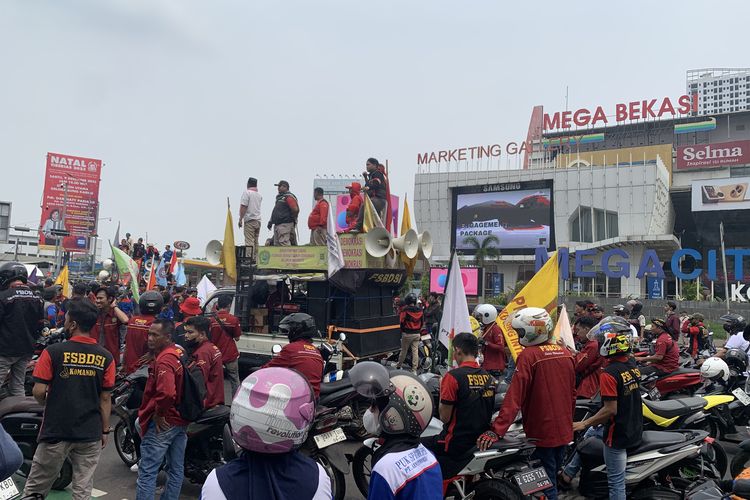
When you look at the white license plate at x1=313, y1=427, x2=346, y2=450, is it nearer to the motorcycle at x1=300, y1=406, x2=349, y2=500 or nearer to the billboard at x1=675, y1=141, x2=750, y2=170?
the motorcycle at x1=300, y1=406, x2=349, y2=500

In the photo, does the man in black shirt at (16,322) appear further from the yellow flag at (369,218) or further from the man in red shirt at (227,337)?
the yellow flag at (369,218)

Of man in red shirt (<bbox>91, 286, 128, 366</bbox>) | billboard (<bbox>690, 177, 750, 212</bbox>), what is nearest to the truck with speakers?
man in red shirt (<bbox>91, 286, 128, 366</bbox>)

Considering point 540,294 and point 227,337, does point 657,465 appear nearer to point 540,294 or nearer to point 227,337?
point 540,294

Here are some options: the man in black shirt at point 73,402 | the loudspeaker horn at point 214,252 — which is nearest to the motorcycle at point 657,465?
the man in black shirt at point 73,402

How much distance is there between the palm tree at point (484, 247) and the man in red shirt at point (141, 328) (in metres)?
42.8

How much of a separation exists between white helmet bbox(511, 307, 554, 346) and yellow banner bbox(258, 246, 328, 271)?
5.52 m

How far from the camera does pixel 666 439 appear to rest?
4.29 meters

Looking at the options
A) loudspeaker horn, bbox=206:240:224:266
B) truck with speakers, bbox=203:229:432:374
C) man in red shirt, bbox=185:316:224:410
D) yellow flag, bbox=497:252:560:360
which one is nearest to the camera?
man in red shirt, bbox=185:316:224:410

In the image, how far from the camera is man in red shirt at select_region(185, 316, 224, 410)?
5137 millimetres

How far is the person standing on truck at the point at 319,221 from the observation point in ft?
32.1

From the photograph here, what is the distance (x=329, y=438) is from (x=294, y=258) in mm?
5109

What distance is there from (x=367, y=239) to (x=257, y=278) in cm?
217

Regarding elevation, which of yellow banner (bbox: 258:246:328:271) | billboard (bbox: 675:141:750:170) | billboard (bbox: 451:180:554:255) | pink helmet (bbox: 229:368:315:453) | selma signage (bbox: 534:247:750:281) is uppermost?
billboard (bbox: 675:141:750:170)

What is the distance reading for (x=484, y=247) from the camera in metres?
49.0
